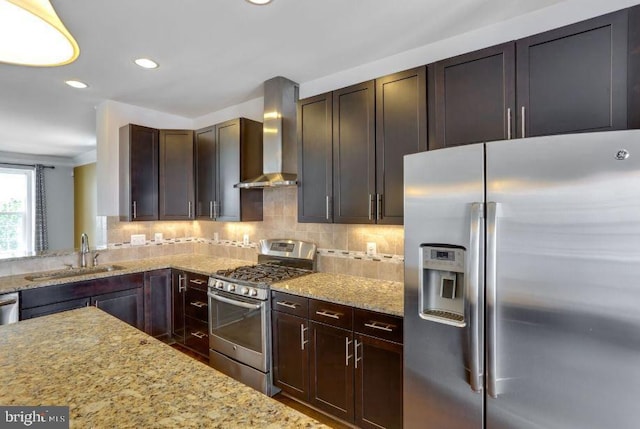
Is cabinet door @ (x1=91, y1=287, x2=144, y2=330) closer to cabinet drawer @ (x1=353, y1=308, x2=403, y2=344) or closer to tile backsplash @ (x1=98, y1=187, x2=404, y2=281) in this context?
tile backsplash @ (x1=98, y1=187, x2=404, y2=281)

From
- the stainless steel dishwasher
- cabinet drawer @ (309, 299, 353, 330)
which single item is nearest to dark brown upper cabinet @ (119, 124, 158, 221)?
the stainless steel dishwasher

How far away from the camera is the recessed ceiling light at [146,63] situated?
2.48 meters

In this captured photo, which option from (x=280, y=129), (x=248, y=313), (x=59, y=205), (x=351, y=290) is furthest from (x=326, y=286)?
(x=59, y=205)

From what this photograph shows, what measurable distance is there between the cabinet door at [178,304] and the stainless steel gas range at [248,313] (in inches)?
24.1

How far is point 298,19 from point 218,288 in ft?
7.06

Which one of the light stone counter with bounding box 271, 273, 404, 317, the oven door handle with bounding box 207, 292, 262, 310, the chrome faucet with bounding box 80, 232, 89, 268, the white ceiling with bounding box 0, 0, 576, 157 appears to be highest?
the white ceiling with bounding box 0, 0, 576, 157

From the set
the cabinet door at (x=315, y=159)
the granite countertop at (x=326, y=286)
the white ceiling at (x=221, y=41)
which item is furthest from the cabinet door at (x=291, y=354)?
the white ceiling at (x=221, y=41)

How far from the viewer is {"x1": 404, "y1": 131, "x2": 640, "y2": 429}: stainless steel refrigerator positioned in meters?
1.15

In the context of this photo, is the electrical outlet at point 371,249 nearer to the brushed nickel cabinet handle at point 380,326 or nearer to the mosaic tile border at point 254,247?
the mosaic tile border at point 254,247

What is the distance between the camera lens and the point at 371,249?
103 inches

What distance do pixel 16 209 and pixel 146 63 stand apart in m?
5.77

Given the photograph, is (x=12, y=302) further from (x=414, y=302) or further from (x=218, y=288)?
(x=414, y=302)

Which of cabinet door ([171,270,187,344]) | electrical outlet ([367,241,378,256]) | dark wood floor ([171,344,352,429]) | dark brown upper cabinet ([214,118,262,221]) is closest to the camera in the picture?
dark wood floor ([171,344,352,429])

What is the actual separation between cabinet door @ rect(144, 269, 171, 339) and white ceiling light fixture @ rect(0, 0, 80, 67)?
274 cm
